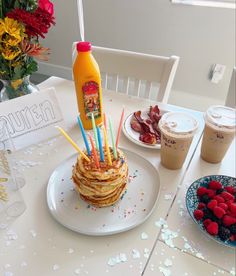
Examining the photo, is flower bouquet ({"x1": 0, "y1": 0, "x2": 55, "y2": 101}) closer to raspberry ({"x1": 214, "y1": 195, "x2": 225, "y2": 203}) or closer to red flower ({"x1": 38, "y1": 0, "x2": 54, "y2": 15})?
red flower ({"x1": 38, "y1": 0, "x2": 54, "y2": 15})

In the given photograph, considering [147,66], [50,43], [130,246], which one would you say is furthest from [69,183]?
[50,43]

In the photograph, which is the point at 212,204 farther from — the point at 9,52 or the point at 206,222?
the point at 9,52

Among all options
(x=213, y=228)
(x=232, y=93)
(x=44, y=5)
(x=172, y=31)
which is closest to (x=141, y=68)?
(x=232, y=93)

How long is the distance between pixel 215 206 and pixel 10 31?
0.62m

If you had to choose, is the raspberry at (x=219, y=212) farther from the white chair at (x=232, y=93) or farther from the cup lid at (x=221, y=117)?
the white chair at (x=232, y=93)

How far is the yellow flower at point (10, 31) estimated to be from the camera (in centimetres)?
65

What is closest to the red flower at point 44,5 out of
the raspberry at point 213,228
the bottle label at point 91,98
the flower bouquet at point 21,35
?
the flower bouquet at point 21,35

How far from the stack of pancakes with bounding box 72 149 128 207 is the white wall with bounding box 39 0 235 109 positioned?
1.64 meters

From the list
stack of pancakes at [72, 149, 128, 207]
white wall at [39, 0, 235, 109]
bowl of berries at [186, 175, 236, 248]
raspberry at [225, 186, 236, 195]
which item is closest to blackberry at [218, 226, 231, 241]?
bowl of berries at [186, 175, 236, 248]

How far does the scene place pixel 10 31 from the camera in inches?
25.8

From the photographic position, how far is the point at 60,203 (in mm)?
628

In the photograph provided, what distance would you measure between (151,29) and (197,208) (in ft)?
5.73

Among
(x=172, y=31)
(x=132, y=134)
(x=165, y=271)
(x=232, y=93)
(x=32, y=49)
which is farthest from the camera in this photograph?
(x=172, y=31)

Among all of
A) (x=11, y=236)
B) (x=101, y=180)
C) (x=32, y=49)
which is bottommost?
(x=11, y=236)
